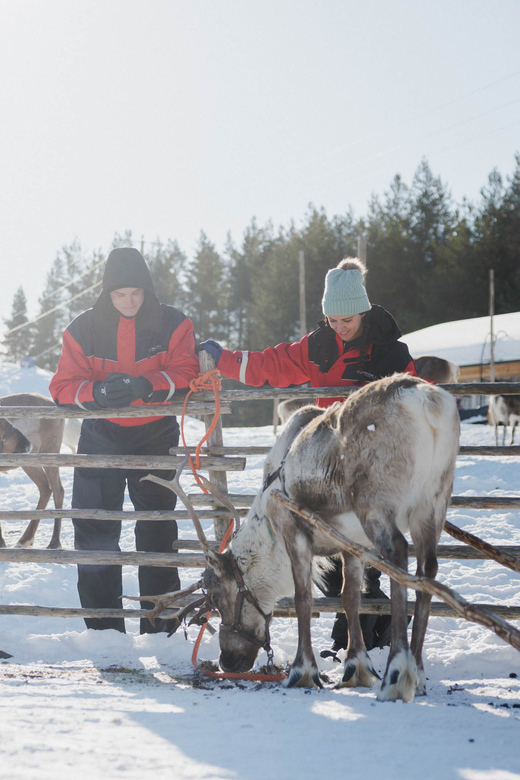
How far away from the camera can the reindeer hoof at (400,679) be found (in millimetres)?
2484

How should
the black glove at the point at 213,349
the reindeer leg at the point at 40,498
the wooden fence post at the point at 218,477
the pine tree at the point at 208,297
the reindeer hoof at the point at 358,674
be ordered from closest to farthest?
the reindeer hoof at the point at 358,674 → the black glove at the point at 213,349 → the wooden fence post at the point at 218,477 → the reindeer leg at the point at 40,498 → the pine tree at the point at 208,297

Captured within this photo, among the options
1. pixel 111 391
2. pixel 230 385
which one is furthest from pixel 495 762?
pixel 230 385

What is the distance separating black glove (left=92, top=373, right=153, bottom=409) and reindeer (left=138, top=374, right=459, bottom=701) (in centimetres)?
95

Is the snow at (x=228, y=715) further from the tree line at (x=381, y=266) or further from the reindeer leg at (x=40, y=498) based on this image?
the tree line at (x=381, y=266)

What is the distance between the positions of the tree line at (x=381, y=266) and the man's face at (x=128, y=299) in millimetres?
23715

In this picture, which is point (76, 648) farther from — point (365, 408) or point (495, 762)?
A: point (495, 762)

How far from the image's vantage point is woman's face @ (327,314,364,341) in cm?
356

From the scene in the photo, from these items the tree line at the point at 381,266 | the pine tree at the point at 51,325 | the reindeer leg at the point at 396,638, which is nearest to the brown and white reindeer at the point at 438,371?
the reindeer leg at the point at 396,638

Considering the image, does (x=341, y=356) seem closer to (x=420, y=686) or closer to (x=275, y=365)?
(x=275, y=365)

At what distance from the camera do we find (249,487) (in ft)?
29.6

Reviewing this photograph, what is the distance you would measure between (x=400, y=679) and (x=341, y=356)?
1.79 m

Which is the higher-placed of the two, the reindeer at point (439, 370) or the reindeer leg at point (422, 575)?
the reindeer at point (439, 370)

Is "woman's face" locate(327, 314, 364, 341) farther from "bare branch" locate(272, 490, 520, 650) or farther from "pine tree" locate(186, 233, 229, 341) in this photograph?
"pine tree" locate(186, 233, 229, 341)

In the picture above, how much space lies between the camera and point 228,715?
2309 mm
